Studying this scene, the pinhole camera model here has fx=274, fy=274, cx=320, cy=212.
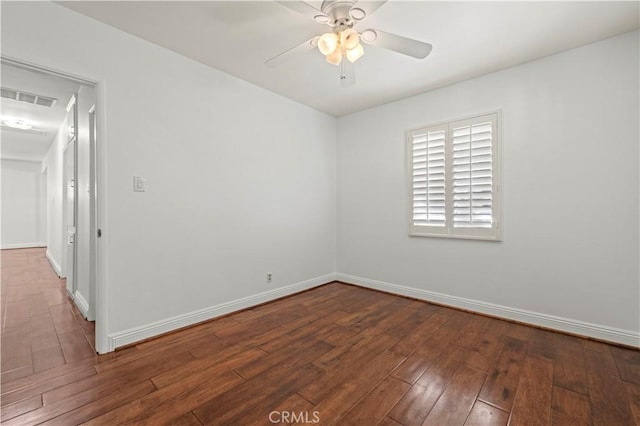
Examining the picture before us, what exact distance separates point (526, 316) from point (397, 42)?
2.80 meters

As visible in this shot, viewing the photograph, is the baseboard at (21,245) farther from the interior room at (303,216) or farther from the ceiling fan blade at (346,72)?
the ceiling fan blade at (346,72)

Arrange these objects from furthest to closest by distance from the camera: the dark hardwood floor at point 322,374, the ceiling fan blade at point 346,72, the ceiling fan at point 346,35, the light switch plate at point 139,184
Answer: the light switch plate at point 139,184 → the ceiling fan blade at point 346,72 → the ceiling fan at point 346,35 → the dark hardwood floor at point 322,374

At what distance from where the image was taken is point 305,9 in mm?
1603

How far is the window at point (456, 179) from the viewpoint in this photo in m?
2.92

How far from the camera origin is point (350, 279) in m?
4.20

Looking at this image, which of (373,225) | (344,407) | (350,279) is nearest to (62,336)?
(344,407)

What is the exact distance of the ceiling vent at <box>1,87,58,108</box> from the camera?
124 inches

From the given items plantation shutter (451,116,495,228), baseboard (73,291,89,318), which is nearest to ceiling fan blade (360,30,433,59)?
plantation shutter (451,116,495,228)

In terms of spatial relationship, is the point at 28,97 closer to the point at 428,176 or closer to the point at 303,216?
the point at 303,216

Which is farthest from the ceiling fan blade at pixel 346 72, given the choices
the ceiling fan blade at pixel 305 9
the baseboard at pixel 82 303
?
the baseboard at pixel 82 303

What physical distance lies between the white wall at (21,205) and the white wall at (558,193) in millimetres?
10486

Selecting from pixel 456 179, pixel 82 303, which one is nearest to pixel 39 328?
pixel 82 303

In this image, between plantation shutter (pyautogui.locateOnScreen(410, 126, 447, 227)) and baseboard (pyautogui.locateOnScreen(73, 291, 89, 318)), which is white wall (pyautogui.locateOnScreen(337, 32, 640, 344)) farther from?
baseboard (pyautogui.locateOnScreen(73, 291, 89, 318))

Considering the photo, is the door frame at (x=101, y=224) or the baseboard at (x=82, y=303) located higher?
the door frame at (x=101, y=224)
